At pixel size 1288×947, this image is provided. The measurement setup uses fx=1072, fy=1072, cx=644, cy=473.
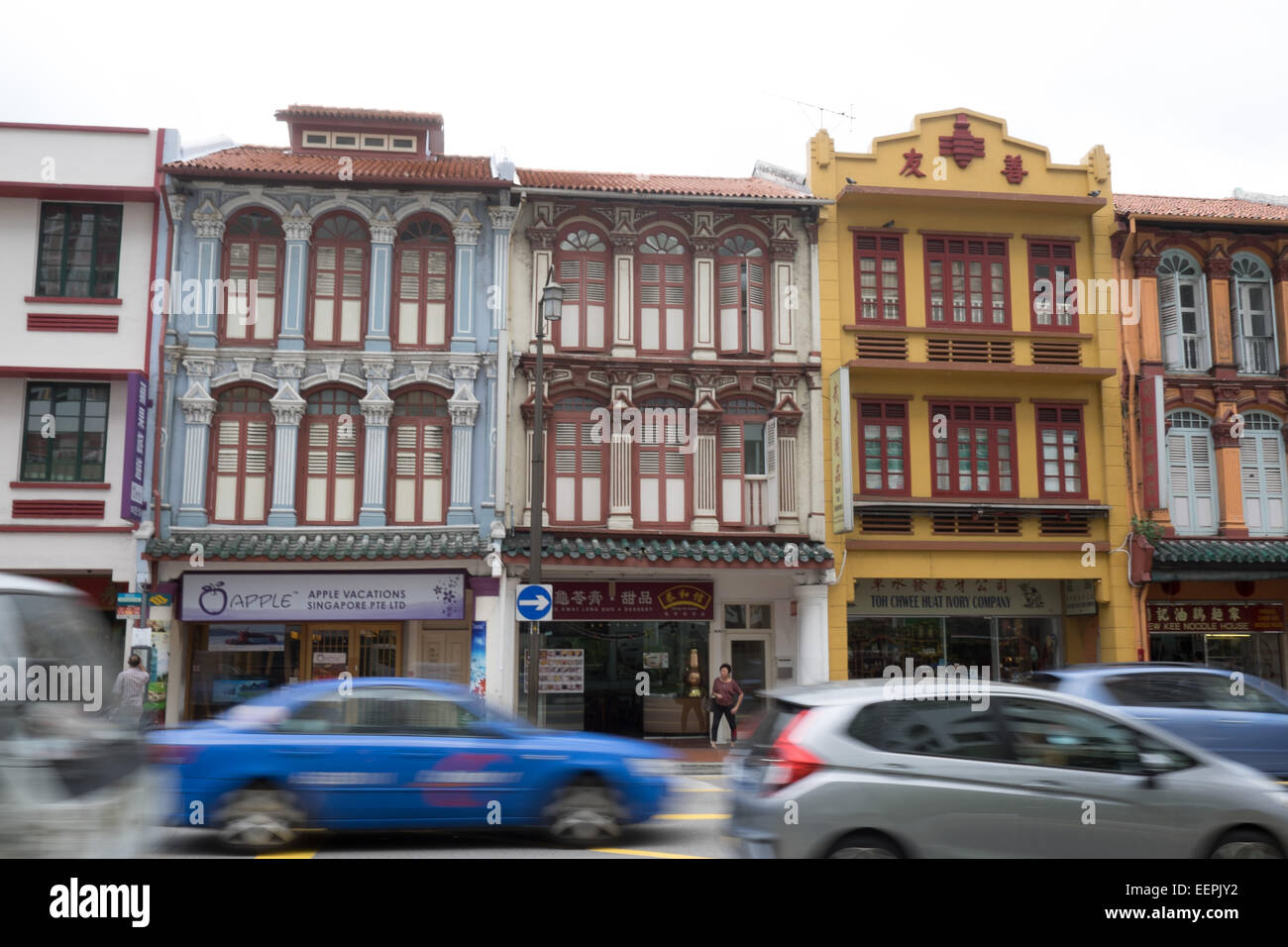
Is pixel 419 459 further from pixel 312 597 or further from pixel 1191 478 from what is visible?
pixel 1191 478

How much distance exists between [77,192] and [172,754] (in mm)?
14712

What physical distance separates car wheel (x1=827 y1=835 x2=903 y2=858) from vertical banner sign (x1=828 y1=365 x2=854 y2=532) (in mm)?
13313

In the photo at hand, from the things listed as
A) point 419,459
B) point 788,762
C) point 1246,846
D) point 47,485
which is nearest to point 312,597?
point 419,459

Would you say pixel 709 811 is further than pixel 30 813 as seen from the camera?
Yes

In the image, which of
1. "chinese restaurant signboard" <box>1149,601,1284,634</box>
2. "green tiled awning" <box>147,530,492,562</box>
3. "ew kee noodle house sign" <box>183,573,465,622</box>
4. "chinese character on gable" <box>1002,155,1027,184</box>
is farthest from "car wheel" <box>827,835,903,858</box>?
"chinese character on gable" <box>1002,155,1027,184</box>

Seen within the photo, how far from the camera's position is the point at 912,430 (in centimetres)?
2162

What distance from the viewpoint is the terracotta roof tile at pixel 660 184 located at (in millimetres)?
21375

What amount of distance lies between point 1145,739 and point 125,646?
17308 mm

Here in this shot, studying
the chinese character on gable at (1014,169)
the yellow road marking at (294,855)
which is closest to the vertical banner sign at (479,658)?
the yellow road marking at (294,855)

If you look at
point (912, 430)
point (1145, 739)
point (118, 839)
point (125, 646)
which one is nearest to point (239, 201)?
point (125, 646)

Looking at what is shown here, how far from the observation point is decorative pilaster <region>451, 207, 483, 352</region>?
20703 mm

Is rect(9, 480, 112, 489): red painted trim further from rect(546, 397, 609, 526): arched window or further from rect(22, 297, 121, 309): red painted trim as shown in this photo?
rect(546, 397, 609, 526): arched window

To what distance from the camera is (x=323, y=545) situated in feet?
63.4

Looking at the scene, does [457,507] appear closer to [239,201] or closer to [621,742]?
[239,201]
